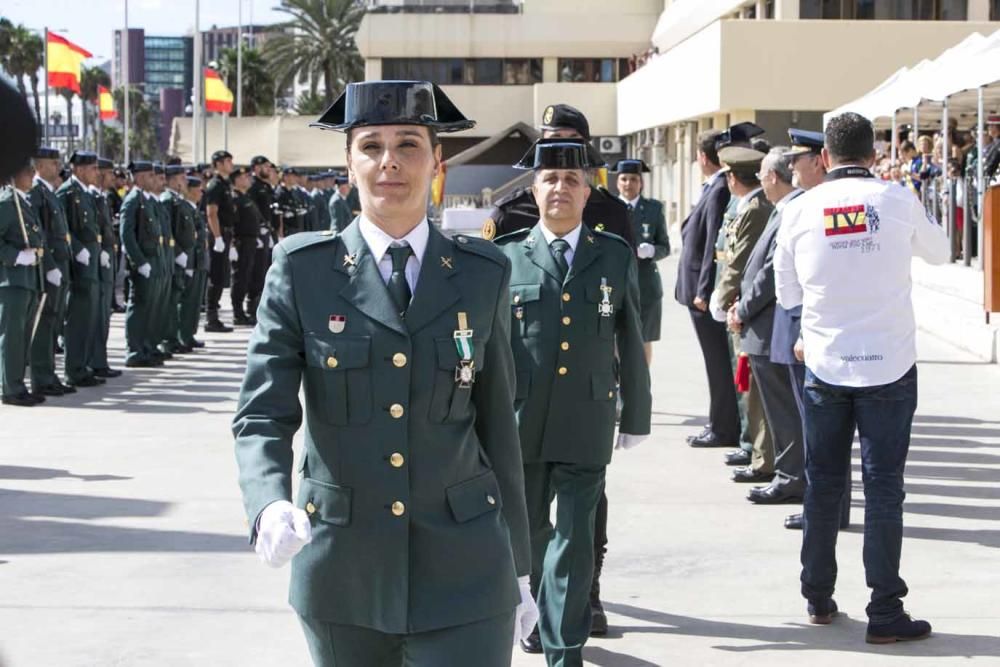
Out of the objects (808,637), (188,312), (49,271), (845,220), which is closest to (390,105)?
(845,220)

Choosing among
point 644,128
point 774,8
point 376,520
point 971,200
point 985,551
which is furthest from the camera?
point 644,128

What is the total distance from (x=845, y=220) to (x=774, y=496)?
3005 millimetres

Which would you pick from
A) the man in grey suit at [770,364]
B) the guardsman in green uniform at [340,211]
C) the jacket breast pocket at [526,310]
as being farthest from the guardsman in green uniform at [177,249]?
the jacket breast pocket at [526,310]

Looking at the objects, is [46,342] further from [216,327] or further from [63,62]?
[63,62]

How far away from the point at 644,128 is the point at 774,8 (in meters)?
12.2

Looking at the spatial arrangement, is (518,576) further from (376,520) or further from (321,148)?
(321,148)

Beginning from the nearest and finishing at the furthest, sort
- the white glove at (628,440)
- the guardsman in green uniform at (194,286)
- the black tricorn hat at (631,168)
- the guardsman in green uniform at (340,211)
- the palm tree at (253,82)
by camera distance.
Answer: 1. the white glove at (628,440)
2. the black tricorn hat at (631,168)
3. the guardsman in green uniform at (194,286)
4. the guardsman in green uniform at (340,211)
5. the palm tree at (253,82)

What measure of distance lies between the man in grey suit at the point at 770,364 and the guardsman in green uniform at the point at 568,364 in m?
2.61

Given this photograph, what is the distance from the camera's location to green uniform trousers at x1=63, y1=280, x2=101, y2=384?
14.5 m

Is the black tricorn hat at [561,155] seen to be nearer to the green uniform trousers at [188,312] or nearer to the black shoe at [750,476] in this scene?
the black shoe at [750,476]

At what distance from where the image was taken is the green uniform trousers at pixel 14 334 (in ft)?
42.7

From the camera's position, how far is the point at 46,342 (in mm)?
13680

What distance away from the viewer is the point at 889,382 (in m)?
5.95

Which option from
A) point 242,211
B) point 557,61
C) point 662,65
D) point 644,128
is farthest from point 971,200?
point 557,61
